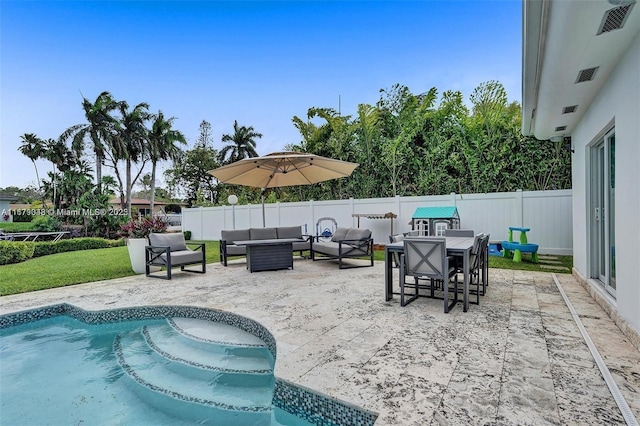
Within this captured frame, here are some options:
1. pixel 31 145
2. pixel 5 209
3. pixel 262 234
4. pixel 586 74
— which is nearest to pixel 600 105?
pixel 586 74

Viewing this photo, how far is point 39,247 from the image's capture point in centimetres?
1164

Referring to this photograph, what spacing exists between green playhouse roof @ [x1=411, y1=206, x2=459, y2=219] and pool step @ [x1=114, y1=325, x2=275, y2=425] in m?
6.84

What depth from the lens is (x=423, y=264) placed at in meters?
4.05

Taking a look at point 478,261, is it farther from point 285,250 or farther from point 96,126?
point 96,126

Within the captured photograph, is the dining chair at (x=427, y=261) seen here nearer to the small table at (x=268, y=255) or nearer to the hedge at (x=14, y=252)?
the small table at (x=268, y=255)

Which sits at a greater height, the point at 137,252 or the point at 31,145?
the point at 31,145

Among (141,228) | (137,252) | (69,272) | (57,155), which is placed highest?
(57,155)

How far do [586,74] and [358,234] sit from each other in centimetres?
478

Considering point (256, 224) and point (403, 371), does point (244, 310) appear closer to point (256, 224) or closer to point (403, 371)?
point (403, 371)

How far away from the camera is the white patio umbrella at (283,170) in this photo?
22.9ft

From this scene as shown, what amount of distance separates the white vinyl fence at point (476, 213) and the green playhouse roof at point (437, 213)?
33.4 inches

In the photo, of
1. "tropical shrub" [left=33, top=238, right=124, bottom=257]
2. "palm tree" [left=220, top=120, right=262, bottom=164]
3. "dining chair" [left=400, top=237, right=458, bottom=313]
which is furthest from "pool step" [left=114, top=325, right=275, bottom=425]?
"palm tree" [left=220, top=120, right=262, bottom=164]

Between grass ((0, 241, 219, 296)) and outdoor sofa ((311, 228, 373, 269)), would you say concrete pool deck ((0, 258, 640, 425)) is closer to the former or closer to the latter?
grass ((0, 241, 219, 296))

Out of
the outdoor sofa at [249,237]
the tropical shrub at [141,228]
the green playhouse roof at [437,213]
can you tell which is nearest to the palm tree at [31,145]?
the tropical shrub at [141,228]
